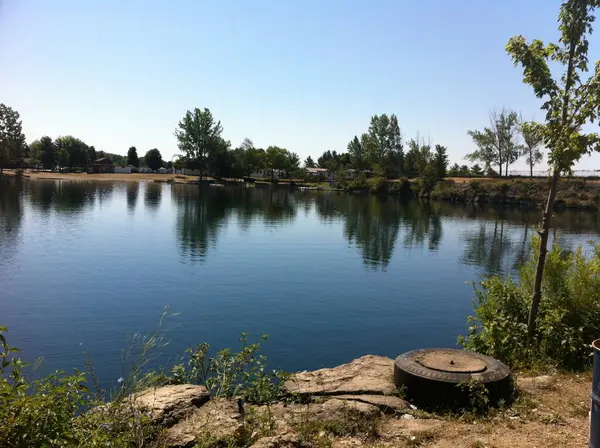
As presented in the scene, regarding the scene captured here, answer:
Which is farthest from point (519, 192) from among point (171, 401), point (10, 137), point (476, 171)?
point (10, 137)

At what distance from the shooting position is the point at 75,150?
481 ft

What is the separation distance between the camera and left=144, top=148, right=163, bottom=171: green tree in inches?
6781

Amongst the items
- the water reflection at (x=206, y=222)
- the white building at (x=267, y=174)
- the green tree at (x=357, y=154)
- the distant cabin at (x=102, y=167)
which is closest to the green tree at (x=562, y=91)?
the water reflection at (x=206, y=222)

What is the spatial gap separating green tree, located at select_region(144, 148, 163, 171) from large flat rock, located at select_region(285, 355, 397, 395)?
6812 inches

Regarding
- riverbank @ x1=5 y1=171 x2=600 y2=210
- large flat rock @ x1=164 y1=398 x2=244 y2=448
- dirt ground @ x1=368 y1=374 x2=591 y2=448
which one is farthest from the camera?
riverbank @ x1=5 y1=171 x2=600 y2=210

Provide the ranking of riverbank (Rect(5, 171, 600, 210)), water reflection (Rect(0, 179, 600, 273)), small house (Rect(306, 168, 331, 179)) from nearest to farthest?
water reflection (Rect(0, 179, 600, 273)), riverbank (Rect(5, 171, 600, 210)), small house (Rect(306, 168, 331, 179))

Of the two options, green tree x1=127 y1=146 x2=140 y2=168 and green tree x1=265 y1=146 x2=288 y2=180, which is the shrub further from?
green tree x1=127 y1=146 x2=140 y2=168

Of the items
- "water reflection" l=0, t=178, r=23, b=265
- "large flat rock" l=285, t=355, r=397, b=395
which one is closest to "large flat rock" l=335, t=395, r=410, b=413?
"large flat rock" l=285, t=355, r=397, b=395

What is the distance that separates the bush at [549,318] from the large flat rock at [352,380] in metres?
2.11

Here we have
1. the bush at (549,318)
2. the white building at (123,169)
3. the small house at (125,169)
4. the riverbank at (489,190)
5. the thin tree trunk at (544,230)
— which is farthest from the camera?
the small house at (125,169)

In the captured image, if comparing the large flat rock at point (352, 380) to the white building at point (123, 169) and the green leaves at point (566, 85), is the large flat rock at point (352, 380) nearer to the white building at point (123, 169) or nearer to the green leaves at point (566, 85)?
the green leaves at point (566, 85)

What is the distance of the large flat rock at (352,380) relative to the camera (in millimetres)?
7840

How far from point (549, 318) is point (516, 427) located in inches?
137

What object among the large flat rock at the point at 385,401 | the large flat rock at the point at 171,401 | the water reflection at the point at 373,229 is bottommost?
the water reflection at the point at 373,229
